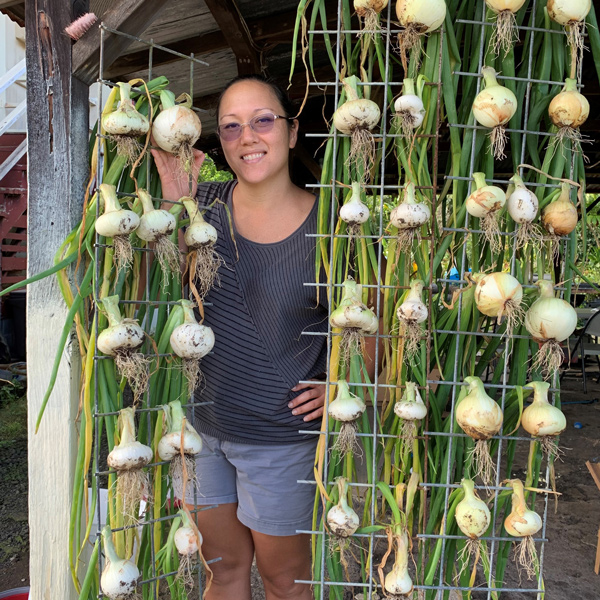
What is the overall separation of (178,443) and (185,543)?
18cm

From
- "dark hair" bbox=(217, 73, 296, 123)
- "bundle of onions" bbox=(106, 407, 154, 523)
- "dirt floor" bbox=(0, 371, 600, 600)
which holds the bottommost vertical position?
"dirt floor" bbox=(0, 371, 600, 600)

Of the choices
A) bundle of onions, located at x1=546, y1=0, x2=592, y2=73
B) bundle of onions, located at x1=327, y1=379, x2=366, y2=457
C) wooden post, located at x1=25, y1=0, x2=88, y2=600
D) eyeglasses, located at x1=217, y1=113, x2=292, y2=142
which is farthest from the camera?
eyeglasses, located at x1=217, y1=113, x2=292, y2=142

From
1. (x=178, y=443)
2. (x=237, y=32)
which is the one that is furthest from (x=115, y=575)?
(x=237, y=32)

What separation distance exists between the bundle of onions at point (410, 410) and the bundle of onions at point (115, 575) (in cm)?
51

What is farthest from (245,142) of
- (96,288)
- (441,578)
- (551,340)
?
(441,578)

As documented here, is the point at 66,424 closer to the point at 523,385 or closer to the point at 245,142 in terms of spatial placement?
the point at 245,142

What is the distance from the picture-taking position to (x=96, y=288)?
941 mm

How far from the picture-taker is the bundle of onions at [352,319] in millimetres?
942

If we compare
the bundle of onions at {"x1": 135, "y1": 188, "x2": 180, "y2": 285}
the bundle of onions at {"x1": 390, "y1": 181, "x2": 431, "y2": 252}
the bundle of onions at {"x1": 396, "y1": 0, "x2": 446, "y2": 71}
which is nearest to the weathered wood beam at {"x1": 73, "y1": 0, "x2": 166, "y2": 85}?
the bundle of onions at {"x1": 135, "y1": 188, "x2": 180, "y2": 285}

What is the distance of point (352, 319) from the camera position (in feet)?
3.09

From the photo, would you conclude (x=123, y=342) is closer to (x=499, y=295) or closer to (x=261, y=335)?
(x=261, y=335)

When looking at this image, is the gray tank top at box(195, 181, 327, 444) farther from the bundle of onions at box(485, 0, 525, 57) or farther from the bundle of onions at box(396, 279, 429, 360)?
the bundle of onions at box(485, 0, 525, 57)

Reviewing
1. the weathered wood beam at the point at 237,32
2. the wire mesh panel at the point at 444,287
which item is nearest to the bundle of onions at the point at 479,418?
the wire mesh panel at the point at 444,287

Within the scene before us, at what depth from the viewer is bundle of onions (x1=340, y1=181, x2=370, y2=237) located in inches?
Result: 37.8
